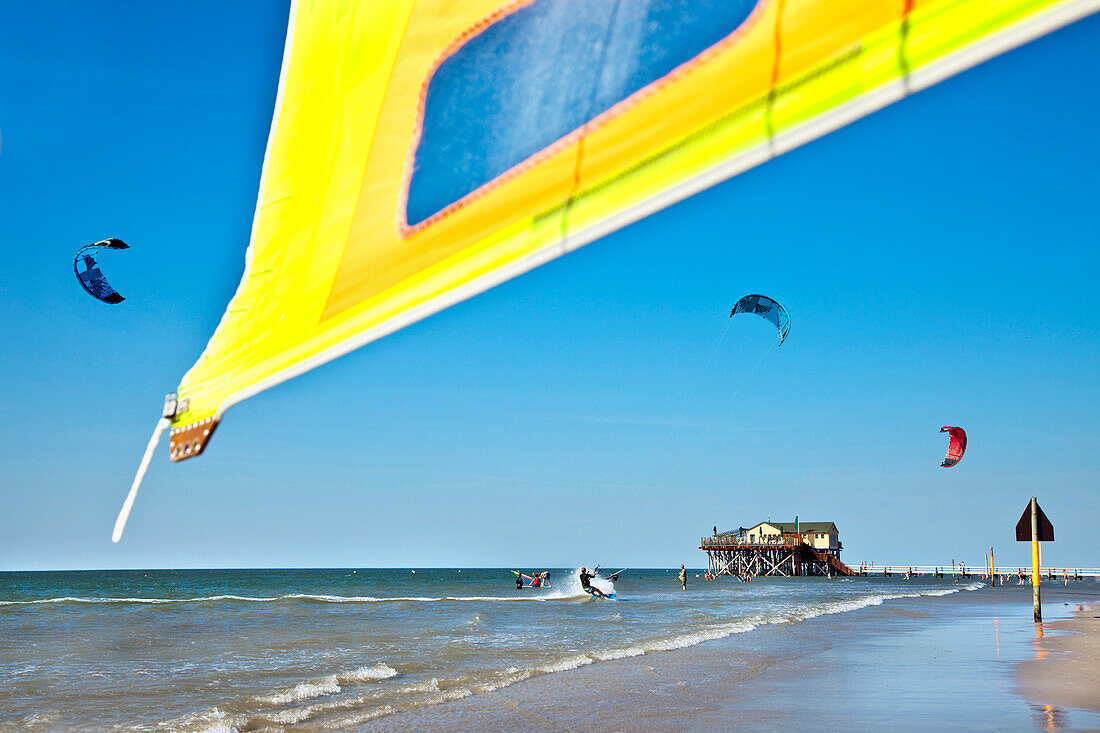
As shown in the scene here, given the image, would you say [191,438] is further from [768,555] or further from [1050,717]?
[768,555]

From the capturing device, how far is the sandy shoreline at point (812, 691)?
30.4ft

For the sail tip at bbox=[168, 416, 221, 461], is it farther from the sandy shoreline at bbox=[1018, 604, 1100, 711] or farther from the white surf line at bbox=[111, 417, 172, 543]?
the sandy shoreline at bbox=[1018, 604, 1100, 711]

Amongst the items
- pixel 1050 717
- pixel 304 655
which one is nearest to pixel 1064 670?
pixel 1050 717

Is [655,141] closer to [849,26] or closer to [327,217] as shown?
[849,26]

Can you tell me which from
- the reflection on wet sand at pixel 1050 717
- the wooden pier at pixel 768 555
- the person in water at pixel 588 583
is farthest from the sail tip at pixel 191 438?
the wooden pier at pixel 768 555

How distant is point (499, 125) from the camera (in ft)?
3.65

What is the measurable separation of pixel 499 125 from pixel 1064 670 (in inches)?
579

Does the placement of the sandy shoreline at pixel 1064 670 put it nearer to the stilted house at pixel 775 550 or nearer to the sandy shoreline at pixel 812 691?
the sandy shoreline at pixel 812 691

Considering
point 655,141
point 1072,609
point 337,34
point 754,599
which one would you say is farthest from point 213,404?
point 754,599

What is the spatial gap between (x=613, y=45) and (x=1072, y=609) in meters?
35.7

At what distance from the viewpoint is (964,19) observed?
617 millimetres

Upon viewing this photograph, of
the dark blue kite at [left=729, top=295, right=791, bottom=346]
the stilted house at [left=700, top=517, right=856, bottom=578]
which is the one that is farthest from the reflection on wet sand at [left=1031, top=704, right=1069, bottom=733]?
the stilted house at [left=700, top=517, right=856, bottom=578]

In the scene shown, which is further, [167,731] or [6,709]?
[6,709]

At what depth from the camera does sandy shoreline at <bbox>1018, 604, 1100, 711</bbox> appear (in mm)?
10250
